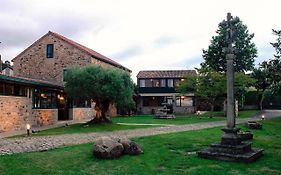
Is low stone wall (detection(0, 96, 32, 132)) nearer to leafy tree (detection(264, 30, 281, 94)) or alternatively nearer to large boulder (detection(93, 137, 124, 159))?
large boulder (detection(93, 137, 124, 159))

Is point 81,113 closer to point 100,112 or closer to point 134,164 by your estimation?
point 100,112

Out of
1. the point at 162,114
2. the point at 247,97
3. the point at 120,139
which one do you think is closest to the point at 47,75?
the point at 162,114

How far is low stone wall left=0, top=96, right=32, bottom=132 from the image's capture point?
19.2m

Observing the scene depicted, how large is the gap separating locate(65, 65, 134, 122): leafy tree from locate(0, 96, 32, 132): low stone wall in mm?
3339

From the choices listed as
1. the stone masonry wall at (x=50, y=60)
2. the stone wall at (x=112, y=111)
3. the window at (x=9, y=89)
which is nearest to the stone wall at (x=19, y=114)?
the window at (x=9, y=89)

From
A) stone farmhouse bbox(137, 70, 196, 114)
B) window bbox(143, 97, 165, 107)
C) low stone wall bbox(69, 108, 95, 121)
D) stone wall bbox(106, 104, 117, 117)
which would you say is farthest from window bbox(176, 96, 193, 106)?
low stone wall bbox(69, 108, 95, 121)

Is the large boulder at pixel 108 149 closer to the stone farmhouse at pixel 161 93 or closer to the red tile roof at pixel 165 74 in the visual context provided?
the stone farmhouse at pixel 161 93

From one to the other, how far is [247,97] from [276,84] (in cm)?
3784

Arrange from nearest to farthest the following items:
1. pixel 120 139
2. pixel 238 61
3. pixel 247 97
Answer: pixel 120 139 → pixel 238 61 → pixel 247 97

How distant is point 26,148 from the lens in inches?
472

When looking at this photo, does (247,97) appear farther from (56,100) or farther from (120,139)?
(120,139)

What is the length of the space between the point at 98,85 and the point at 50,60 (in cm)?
1318

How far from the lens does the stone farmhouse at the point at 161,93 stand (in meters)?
46.6

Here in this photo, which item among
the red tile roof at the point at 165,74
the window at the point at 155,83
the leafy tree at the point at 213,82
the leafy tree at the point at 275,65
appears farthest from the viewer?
the window at the point at 155,83
